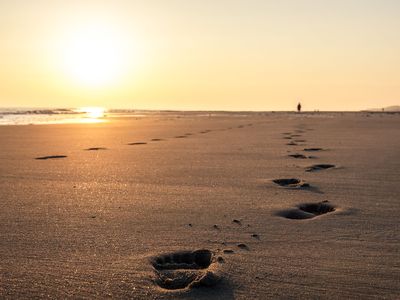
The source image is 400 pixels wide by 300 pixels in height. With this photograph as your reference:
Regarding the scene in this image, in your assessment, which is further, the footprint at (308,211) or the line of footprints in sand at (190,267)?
the footprint at (308,211)

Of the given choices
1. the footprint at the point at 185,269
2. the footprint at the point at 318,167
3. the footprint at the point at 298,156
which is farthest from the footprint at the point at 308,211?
the footprint at the point at 298,156

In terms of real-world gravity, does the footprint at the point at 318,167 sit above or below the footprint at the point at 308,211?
above

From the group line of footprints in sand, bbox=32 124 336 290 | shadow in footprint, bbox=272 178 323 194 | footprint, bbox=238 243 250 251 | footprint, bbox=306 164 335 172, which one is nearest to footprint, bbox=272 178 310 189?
shadow in footprint, bbox=272 178 323 194

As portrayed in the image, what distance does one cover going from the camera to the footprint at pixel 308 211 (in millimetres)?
2734

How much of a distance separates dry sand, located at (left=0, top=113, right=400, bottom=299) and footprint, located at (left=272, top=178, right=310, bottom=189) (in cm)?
2

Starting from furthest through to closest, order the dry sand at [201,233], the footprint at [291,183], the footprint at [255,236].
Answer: the footprint at [291,183]
the footprint at [255,236]
the dry sand at [201,233]

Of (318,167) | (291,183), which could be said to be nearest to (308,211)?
(291,183)

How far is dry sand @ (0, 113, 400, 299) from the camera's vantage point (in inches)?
68.0

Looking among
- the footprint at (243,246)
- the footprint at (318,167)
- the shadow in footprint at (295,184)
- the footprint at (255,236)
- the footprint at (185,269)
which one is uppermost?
the footprint at (318,167)

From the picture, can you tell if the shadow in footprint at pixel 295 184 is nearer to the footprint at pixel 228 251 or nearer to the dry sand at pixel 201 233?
the dry sand at pixel 201 233

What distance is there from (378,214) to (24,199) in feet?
7.20

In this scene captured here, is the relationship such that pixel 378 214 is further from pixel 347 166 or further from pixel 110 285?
pixel 347 166

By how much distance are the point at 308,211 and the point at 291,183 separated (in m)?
0.95

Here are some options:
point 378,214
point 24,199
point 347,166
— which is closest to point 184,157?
point 347,166
